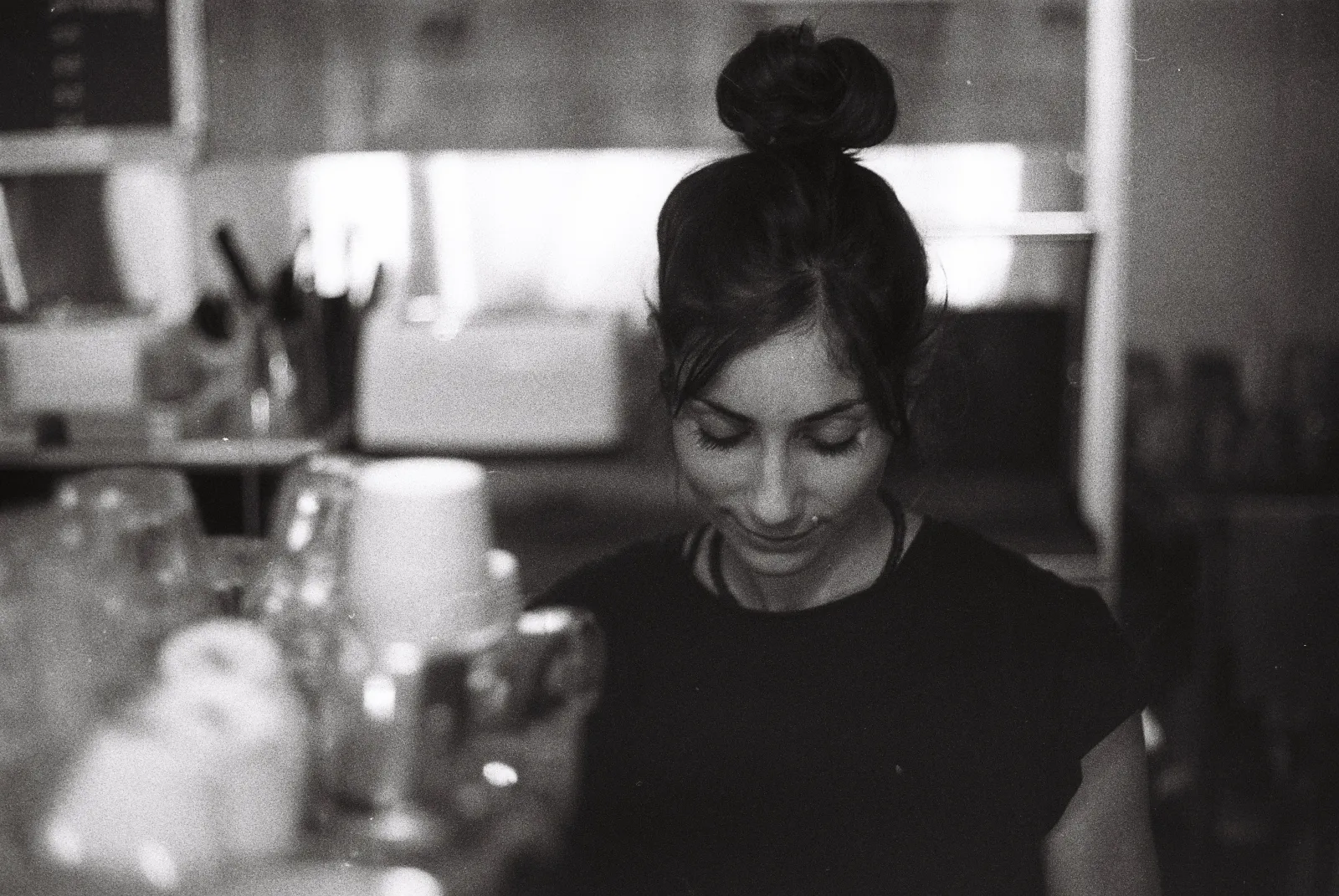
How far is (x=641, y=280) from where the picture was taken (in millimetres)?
1296

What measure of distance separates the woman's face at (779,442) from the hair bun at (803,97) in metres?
0.07

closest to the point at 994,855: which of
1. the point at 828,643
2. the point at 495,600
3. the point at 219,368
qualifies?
the point at 828,643

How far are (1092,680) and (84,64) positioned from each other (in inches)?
35.4

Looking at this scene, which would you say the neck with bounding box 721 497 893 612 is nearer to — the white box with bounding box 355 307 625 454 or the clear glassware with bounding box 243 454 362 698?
the clear glassware with bounding box 243 454 362 698

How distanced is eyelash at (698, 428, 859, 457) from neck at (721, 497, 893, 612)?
0.27ft

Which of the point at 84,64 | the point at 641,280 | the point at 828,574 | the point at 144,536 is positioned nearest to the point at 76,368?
the point at 84,64

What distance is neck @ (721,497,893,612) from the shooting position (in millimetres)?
572

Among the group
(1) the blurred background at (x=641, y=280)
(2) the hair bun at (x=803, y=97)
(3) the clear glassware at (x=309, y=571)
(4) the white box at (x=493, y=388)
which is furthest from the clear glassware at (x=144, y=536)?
(4) the white box at (x=493, y=388)

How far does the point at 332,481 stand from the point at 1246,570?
2.91 feet

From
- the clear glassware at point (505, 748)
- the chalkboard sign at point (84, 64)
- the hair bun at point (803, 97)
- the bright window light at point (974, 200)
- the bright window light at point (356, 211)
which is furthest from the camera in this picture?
the bright window light at point (356, 211)

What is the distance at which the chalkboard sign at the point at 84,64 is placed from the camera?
2.61 feet

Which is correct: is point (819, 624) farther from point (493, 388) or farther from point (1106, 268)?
point (1106, 268)

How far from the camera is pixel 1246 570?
3.90ft

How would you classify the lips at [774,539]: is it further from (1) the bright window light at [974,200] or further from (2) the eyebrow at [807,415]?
(1) the bright window light at [974,200]
